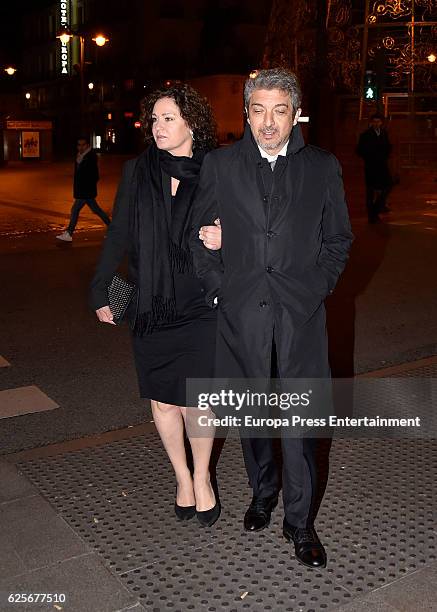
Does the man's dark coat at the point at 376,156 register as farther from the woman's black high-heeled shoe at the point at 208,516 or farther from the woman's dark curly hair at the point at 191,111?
the woman's black high-heeled shoe at the point at 208,516

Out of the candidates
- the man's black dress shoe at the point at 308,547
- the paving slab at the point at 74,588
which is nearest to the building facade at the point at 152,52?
the man's black dress shoe at the point at 308,547

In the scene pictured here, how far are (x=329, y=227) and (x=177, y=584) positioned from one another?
5.08ft

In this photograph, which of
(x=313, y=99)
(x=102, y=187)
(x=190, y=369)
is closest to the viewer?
(x=190, y=369)

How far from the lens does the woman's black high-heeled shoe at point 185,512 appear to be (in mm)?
→ 3773

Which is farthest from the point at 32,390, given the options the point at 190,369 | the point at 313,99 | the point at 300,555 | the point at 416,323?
the point at 313,99

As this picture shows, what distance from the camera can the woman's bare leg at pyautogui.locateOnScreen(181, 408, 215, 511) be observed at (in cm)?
367

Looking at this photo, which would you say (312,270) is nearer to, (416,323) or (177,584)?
(177,584)

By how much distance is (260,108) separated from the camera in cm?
320

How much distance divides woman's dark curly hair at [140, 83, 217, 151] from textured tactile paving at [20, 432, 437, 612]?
1.72 metres

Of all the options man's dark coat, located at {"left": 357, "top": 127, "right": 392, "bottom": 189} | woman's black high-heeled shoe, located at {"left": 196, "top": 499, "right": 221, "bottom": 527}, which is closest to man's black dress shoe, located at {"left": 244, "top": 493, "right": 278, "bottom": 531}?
woman's black high-heeled shoe, located at {"left": 196, "top": 499, "right": 221, "bottom": 527}

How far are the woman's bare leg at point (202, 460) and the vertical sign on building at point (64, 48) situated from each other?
7315cm

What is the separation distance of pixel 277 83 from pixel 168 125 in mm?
526

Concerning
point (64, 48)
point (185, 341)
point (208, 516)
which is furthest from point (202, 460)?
point (64, 48)

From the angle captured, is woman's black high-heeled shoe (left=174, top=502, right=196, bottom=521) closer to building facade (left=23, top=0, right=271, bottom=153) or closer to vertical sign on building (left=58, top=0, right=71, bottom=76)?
building facade (left=23, top=0, right=271, bottom=153)
